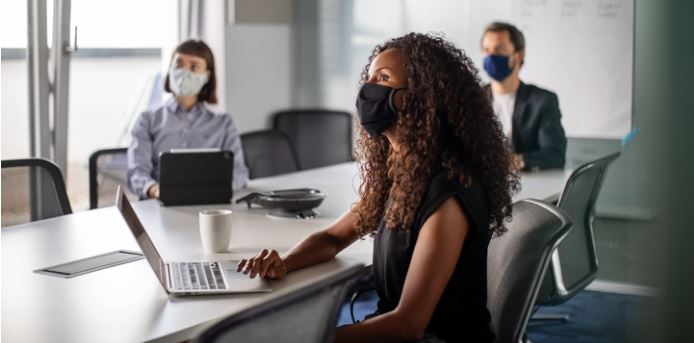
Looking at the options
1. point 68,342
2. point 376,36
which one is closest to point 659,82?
point 68,342

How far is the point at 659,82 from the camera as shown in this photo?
209 centimetres

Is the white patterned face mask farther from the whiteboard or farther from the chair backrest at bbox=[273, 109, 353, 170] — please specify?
the whiteboard

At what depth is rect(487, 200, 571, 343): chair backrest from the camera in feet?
7.20

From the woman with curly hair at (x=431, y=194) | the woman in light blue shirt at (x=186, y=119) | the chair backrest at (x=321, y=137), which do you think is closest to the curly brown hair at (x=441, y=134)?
the woman with curly hair at (x=431, y=194)

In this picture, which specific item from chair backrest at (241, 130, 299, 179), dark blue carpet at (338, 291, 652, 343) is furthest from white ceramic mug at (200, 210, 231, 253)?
chair backrest at (241, 130, 299, 179)

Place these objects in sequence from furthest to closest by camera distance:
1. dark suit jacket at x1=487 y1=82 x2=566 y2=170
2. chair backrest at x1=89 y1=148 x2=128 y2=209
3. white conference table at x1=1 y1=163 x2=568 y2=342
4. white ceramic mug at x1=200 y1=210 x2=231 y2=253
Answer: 1. dark suit jacket at x1=487 y1=82 x2=566 y2=170
2. chair backrest at x1=89 y1=148 x2=128 y2=209
3. white ceramic mug at x1=200 y1=210 x2=231 y2=253
4. white conference table at x1=1 y1=163 x2=568 y2=342

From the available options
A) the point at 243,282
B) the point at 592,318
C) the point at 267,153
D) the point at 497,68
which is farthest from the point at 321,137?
the point at 243,282

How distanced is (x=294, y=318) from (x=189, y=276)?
797 millimetres

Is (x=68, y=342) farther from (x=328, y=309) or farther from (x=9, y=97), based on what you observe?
(x=9, y=97)

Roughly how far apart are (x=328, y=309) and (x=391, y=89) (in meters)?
0.78

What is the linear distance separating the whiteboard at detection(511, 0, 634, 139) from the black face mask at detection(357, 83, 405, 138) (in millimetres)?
2331

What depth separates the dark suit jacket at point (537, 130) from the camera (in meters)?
4.20

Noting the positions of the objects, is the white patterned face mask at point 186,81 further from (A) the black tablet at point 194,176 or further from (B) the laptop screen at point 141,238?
(B) the laptop screen at point 141,238

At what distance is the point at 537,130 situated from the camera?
14.2 feet
